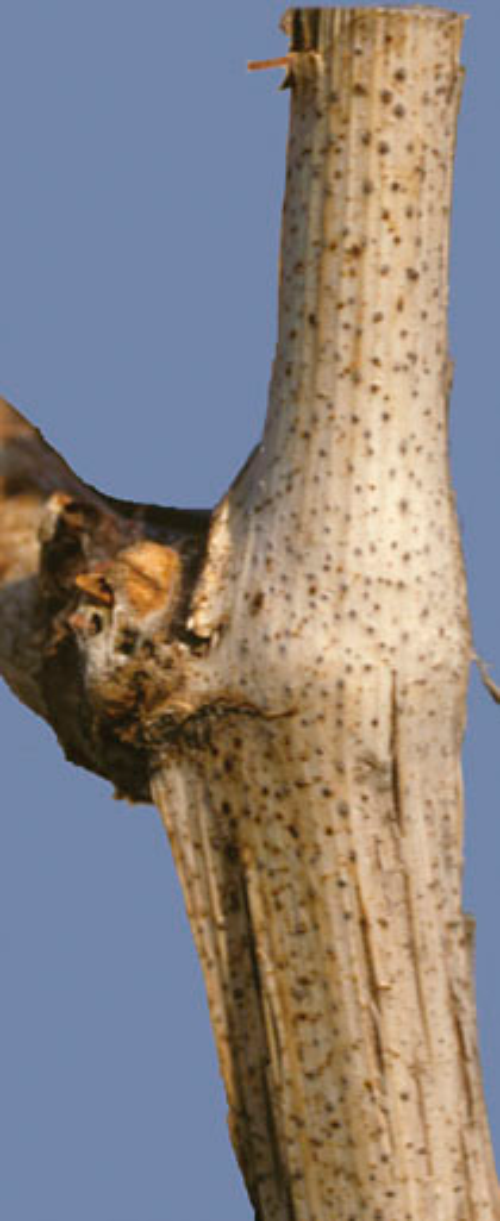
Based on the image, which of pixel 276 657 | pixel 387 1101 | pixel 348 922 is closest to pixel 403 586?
pixel 276 657

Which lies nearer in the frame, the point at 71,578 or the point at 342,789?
the point at 342,789

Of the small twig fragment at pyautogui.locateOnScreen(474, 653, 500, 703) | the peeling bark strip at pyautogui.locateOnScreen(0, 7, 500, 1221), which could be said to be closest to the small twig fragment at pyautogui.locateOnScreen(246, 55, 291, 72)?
the peeling bark strip at pyautogui.locateOnScreen(0, 7, 500, 1221)

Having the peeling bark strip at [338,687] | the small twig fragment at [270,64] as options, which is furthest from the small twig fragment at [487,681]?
the small twig fragment at [270,64]

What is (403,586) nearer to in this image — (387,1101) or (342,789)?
(342,789)

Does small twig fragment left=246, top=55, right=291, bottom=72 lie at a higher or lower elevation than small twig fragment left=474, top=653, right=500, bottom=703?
higher

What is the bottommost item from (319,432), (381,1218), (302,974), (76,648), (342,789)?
(381,1218)

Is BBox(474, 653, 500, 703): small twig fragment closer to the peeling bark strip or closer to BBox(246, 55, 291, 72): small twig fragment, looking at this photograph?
the peeling bark strip

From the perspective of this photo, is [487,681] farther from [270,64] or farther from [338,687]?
[270,64]

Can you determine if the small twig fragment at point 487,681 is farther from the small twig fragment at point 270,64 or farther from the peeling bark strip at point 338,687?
the small twig fragment at point 270,64
